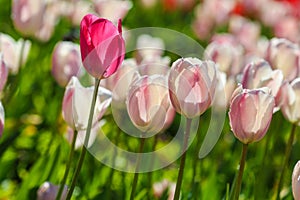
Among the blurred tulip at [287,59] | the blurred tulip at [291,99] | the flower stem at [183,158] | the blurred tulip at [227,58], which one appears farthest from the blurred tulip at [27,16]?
the flower stem at [183,158]

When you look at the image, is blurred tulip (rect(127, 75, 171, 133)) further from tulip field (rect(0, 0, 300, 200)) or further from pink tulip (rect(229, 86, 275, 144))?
pink tulip (rect(229, 86, 275, 144))

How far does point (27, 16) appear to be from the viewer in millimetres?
2299

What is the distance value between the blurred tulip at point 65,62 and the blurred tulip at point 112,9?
491mm

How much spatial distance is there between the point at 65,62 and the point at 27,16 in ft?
0.81

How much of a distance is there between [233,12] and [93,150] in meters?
2.39

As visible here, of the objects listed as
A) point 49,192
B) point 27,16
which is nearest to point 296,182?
point 49,192

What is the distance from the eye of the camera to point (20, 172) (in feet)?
7.64

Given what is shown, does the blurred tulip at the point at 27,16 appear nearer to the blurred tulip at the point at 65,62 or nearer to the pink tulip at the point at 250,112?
the blurred tulip at the point at 65,62

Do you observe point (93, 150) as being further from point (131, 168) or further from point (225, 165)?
point (225, 165)

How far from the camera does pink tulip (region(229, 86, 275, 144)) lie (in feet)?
4.73

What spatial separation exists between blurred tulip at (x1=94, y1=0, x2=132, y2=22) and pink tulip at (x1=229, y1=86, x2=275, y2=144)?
1.26 m

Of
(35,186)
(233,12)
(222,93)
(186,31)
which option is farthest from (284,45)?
(233,12)

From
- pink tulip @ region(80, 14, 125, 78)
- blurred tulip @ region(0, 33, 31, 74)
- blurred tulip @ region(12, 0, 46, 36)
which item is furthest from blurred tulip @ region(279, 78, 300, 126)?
blurred tulip @ region(12, 0, 46, 36)

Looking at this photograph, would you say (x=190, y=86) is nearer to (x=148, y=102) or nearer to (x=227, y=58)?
(x=148, y=102)
